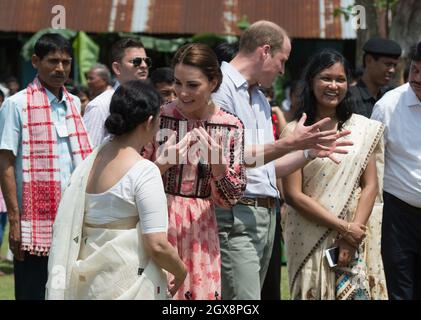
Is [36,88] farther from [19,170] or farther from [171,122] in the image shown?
[171,122]

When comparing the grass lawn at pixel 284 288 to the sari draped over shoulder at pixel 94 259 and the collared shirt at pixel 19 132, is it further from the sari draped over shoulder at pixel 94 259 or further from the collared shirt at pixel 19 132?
the sari draped over shoulder at pixel 94 259

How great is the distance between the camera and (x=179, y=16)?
18.0m

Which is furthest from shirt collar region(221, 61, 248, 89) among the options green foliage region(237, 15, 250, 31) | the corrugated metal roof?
the corrugated metal roof

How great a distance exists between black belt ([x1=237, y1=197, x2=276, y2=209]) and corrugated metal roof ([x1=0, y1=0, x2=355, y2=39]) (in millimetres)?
12789

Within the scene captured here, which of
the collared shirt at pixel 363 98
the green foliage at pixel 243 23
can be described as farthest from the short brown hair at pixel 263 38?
the green foliage at pixel 243 23

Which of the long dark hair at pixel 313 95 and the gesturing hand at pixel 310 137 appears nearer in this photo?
the gesturing hand at pixel 310 137

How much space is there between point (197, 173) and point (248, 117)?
712 mm

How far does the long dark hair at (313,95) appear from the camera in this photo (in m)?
5.30

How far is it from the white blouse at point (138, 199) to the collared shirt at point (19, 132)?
4.43ft

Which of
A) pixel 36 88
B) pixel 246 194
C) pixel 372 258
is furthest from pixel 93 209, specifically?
pixel 372 258

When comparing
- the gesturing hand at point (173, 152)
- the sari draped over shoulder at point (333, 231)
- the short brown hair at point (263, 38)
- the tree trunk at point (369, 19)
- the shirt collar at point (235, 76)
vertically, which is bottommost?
the sari draped over shoulder at point (333, 231)

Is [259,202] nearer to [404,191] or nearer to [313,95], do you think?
[313,95]

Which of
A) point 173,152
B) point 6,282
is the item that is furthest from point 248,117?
point 6,282

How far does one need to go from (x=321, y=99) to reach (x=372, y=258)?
1.08m
